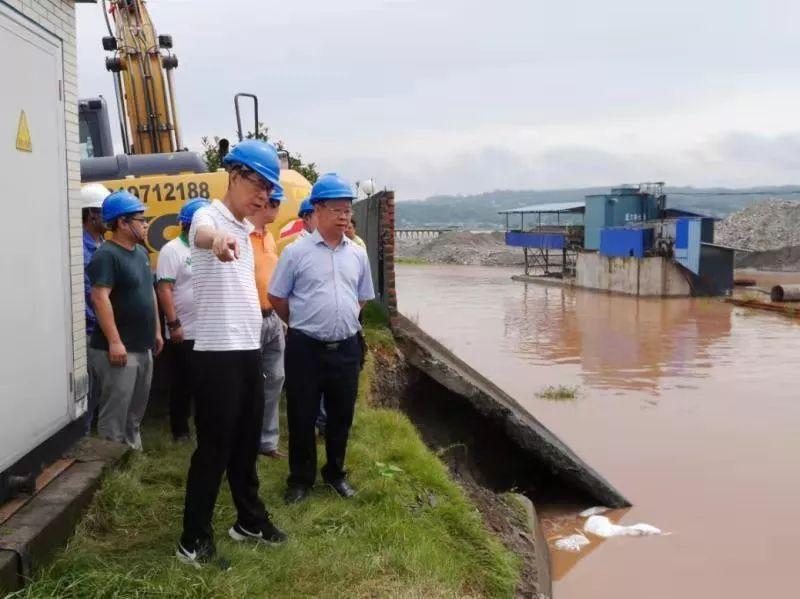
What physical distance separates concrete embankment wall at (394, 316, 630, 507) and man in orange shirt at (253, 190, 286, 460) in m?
1.95

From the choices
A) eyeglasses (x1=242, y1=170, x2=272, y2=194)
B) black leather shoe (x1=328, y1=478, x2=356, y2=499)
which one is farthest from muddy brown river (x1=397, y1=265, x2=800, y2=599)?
eyeglasses (x1=242, y1=170, x2=272, y2=194)

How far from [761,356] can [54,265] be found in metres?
14.3

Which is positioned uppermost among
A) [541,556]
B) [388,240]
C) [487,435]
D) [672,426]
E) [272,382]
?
[388,240]

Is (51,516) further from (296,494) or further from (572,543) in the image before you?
(572,543)

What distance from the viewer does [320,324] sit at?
14.6ft

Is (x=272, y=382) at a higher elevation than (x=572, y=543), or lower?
higher

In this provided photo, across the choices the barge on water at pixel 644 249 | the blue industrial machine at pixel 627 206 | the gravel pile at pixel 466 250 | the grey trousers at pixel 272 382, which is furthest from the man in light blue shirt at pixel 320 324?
the gravel pile at pixel 466 250

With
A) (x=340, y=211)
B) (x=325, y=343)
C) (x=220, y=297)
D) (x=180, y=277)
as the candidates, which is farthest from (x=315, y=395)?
(x=180, y=277)

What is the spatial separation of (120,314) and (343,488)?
164 cm

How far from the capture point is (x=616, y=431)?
32.2ft

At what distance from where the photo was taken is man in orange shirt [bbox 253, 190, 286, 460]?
5109mm

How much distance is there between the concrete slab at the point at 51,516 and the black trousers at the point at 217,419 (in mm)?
562

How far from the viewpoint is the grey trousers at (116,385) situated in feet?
15.3

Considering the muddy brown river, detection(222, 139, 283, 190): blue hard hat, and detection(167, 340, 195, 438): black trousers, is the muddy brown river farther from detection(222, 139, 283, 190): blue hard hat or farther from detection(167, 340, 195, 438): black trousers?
detection(222, 139, 283, 190): blue hard hat
